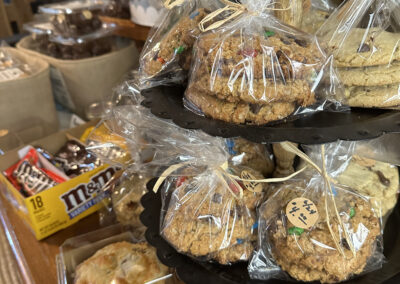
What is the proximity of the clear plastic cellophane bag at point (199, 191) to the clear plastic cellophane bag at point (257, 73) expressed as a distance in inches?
5.4

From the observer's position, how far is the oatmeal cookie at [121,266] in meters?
0.81

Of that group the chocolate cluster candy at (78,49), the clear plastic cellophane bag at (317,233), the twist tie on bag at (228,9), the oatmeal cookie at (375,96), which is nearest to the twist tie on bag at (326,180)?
the clear plastic cellophane bag at (317,233)

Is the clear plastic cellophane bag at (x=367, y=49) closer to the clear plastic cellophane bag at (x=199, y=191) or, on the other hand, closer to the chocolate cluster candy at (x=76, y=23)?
the clear plastic cellophane bag at (x=199, y=191)

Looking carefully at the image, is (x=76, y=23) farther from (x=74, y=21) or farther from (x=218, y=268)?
(x=218, y=268)

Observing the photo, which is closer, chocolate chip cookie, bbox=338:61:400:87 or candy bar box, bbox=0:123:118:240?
chocolate chip cookie, bbox=338:61:400:87

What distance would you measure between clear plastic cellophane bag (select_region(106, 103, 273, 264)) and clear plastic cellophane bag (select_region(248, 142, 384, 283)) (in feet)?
0.13

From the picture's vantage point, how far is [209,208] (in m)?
0.71

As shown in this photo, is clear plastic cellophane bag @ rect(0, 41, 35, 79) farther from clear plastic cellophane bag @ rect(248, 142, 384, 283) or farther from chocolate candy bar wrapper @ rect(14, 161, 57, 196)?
clear plastic cellophane bag @ rect(248, 142, 384, 283)

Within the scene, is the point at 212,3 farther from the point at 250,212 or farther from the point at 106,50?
the point at 106,50

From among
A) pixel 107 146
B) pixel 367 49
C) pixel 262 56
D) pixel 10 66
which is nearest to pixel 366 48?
pixel 367 49

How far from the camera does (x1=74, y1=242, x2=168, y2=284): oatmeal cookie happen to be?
0.81 metres

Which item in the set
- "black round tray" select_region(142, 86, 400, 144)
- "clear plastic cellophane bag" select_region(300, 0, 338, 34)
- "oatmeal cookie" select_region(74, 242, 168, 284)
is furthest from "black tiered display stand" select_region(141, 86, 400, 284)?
"clear plastic cellophane bag" select_region(300, 0, 338, 34)

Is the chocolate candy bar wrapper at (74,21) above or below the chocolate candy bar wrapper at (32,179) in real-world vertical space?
above

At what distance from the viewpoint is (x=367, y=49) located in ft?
2.06
